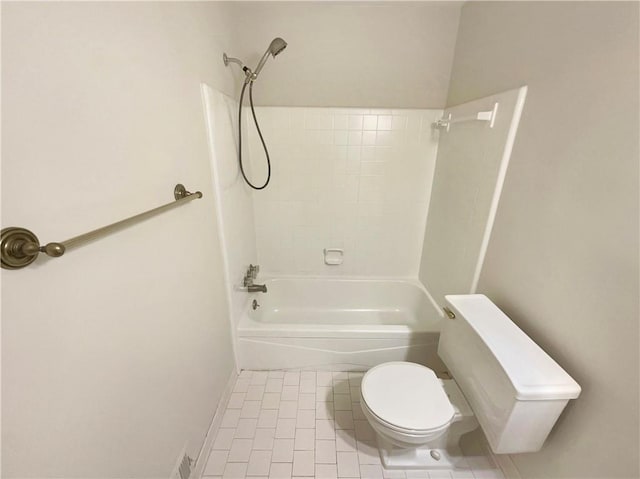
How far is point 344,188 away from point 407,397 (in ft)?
4.63

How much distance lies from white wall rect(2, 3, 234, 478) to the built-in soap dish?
1.24 meters

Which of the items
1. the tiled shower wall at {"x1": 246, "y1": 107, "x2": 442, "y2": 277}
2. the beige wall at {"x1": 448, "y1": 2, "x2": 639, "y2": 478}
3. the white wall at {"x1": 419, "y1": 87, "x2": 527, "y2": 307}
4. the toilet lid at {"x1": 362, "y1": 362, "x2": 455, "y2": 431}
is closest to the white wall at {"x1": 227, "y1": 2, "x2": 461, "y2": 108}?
the tiled shower wall at {"x1": 246, "y1": 107, "x2": 442, "y2": 277}

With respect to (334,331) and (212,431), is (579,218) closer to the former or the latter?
(334,331)

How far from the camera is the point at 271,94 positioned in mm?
1859

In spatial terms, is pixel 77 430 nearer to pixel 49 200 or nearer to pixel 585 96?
pixel 49 200

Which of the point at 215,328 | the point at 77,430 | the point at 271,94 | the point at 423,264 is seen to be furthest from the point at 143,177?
the point at 423,264

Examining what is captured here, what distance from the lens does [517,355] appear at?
94 centimetres

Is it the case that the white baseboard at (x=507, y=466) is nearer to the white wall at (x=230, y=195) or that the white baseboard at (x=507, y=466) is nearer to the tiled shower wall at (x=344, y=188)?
the tiled shower wall at (x=344, y=188)

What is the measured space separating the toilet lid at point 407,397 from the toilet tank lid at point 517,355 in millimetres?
333

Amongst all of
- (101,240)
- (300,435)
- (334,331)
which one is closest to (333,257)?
(334,331)

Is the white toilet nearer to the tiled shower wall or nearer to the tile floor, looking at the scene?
the tile floor

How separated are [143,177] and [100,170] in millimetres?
157

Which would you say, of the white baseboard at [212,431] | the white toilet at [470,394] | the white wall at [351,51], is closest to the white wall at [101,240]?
the white baseboard at [212,431]

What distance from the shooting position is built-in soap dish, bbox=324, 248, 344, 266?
2244 mm
